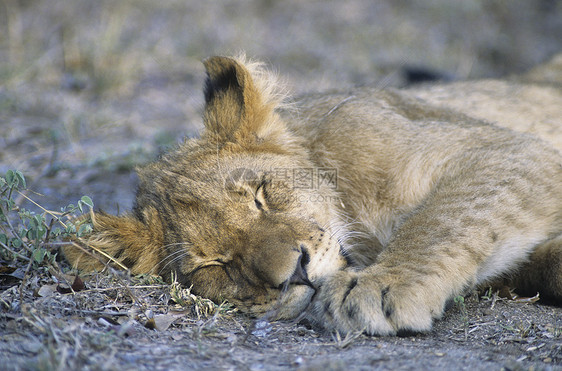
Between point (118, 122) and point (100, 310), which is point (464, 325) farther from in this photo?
point (118, 122)

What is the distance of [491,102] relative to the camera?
496 cm

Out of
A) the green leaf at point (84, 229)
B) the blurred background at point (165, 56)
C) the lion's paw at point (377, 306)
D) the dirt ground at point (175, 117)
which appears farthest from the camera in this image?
the blurred background at point (165, 56)

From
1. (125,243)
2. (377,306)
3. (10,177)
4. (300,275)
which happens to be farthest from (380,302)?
(10,177)

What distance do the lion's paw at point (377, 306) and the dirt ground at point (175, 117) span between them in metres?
0.07

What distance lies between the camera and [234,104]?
140 inches

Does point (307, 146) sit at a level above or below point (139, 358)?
above

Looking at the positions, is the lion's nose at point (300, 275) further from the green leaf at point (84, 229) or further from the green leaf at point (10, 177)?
the green leaf at point (10, 177)

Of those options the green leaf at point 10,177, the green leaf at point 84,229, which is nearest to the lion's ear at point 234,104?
the green leaf at point 84,229

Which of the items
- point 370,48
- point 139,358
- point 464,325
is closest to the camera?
point 139,358

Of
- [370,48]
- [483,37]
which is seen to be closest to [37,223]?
[370,48]

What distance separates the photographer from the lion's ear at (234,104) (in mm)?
3529

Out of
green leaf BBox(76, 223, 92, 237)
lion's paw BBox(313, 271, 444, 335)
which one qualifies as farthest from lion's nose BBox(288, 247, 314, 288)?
green leaf BBox(76, 223, 92, 237)

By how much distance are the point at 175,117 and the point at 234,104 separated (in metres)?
3.75

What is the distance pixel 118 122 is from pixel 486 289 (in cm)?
477
